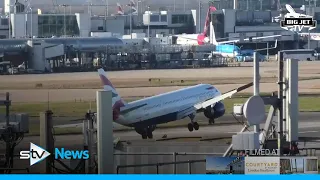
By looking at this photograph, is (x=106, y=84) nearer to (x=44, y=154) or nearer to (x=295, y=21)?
(x=44, y=154)

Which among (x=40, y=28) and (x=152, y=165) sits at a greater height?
(x=40, y=28)

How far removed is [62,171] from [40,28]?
1.09 m

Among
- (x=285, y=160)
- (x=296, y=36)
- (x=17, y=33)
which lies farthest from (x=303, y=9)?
(x=17, y=33)

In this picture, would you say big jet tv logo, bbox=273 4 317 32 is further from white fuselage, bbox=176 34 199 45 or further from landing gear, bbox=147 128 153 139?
landing gear, bbox=147 128 153 139

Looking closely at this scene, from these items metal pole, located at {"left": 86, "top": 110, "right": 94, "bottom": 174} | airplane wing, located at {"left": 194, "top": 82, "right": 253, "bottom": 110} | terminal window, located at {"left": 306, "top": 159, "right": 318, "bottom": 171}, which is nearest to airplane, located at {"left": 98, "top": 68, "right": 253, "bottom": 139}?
airplane wing, located at {"left": 194, "top": 82, "right": 253, "bottom": 110}

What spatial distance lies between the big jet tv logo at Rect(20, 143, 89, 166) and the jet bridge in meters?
0.59

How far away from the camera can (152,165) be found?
14.6m

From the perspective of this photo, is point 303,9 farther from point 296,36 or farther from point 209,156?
point 209,156

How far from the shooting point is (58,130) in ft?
48.1

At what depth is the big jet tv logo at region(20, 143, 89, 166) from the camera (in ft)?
47.7

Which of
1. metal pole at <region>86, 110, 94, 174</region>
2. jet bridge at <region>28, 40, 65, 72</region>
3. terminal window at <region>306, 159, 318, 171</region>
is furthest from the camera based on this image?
jet bridge at <region>28, 40, 65, 72</region>

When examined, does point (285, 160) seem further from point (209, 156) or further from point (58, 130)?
point (58, 130)

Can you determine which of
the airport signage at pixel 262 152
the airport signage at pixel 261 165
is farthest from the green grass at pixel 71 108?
the airport signage at pixel 261 165

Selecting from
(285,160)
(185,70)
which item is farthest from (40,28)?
(285,160)
